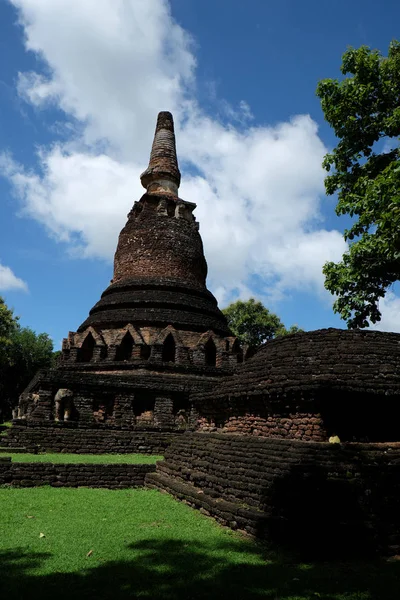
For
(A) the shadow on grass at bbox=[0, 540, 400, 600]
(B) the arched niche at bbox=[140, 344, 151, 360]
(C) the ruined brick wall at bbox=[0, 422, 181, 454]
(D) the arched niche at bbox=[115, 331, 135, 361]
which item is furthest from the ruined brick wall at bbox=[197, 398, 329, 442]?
(D) the arched niche at bbox=[115, 331, 135, 361]

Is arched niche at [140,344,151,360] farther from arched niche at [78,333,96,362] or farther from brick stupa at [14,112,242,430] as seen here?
arched niche at [78,333,96,362]

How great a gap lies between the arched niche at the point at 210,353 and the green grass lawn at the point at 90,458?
6.63 metres

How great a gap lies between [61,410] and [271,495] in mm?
9701

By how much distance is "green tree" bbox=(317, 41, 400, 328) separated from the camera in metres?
12.9

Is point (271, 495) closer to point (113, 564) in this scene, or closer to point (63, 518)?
point (113, 564)

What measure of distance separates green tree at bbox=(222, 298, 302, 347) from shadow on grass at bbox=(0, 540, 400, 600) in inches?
1395

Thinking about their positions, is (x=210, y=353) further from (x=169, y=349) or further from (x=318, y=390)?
(x=318, y=390)

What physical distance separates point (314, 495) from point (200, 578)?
1943mm

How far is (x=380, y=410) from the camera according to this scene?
726cm

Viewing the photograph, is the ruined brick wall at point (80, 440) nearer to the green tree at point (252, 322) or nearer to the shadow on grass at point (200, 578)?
the shadow on grass at point (200, 578)

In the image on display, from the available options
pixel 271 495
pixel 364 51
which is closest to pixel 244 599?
pixel 271 495

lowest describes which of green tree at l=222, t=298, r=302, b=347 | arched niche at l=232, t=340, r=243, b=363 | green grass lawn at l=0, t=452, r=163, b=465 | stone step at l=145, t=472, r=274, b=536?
stone step at l=145, t=472, r=274, b=536

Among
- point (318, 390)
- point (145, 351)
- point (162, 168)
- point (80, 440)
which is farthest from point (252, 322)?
point (318, 390)

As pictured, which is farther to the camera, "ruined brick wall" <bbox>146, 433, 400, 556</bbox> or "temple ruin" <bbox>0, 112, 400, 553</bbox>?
"temple ruin" <bbox>0, 112, 400, 553</bbox>
